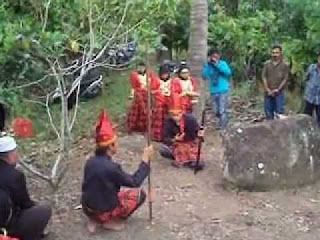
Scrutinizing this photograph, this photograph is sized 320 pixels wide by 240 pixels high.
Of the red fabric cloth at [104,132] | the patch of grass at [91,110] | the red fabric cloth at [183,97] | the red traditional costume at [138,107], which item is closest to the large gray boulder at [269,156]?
the red fabric cloth at [183,97]

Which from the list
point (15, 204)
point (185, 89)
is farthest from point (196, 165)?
point (15, 204)

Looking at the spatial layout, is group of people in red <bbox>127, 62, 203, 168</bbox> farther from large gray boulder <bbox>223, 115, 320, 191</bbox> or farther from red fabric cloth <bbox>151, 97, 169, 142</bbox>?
large gray boulder <bbox>223, 115, 320, 191</bbox>

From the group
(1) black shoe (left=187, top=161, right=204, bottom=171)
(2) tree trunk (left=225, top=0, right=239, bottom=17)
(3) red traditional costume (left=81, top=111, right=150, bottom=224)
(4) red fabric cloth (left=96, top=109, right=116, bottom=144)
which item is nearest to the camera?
(4) red fabric cloth (left=96, top=109, right=116, bottom=144)

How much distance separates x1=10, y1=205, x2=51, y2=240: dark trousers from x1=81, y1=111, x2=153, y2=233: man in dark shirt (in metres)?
0.48

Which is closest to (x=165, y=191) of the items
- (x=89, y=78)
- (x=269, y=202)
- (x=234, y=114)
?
(x=269, y=202)

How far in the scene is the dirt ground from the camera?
6977 mm

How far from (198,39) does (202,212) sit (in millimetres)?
3708

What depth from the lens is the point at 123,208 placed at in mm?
6926

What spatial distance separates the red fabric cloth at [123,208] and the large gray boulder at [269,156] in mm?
1512

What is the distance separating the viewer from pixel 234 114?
1184 cm

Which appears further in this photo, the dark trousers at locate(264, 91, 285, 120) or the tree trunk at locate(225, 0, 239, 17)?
the tree trunk at locate(225, 0, 239, 17)

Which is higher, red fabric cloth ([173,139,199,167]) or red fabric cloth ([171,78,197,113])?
red fabric cloth ([171,78,197,113])

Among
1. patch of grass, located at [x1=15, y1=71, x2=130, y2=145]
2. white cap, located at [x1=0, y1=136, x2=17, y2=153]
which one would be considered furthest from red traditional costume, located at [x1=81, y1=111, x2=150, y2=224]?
patch of grass, located at [x1=15, y1=71, x2=130, y2=145]

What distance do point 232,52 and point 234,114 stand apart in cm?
248
